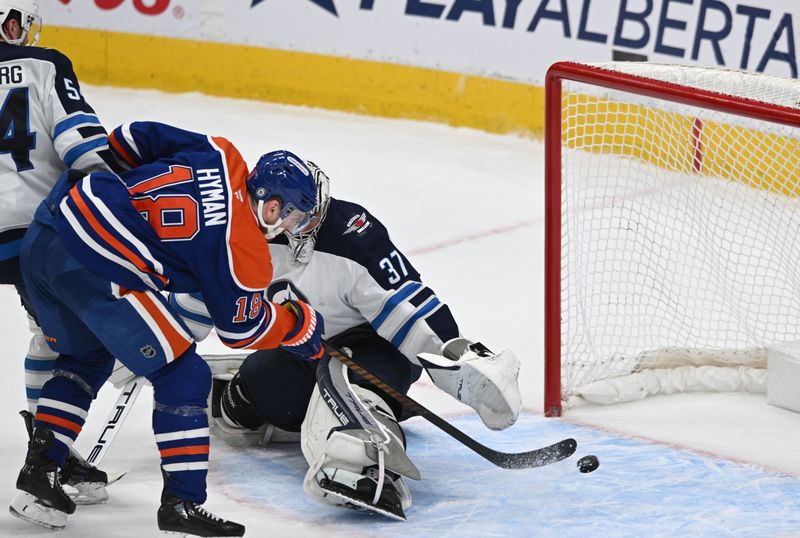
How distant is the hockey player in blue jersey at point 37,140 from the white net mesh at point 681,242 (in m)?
1.29

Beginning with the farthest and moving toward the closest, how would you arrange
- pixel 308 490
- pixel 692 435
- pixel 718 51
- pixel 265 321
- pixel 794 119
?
1. pixel 718 51
2. pixel 692 435
3. pixel 794 119
4. pixel 308 490
5. pixel 265 321

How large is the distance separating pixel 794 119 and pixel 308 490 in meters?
1.37

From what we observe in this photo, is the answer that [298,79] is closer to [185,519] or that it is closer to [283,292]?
[283,292]

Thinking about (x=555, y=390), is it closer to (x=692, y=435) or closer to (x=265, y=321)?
(x=692, y=435)

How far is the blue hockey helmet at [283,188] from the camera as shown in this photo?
2.52 meters

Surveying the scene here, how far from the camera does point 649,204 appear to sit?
12.6 feet

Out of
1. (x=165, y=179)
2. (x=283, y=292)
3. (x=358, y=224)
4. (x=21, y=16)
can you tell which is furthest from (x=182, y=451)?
(x=21, y=16)

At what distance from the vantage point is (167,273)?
2471 millimetres

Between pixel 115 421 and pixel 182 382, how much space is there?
382 millimetres

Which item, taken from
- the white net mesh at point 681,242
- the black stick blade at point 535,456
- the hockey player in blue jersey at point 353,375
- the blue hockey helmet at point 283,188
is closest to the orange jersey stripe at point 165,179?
the blue hockey helmet at point 283,188

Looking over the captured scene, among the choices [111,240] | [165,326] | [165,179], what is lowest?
[165,326]

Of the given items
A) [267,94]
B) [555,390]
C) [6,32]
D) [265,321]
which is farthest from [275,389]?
[267,94]

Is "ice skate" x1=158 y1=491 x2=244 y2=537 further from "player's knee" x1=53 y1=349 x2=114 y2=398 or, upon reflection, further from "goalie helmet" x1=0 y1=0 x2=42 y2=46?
"goalie helmet" x1=0 y1=0 x2=42 y2=46

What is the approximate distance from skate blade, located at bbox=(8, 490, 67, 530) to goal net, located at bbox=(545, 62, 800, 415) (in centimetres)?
132
